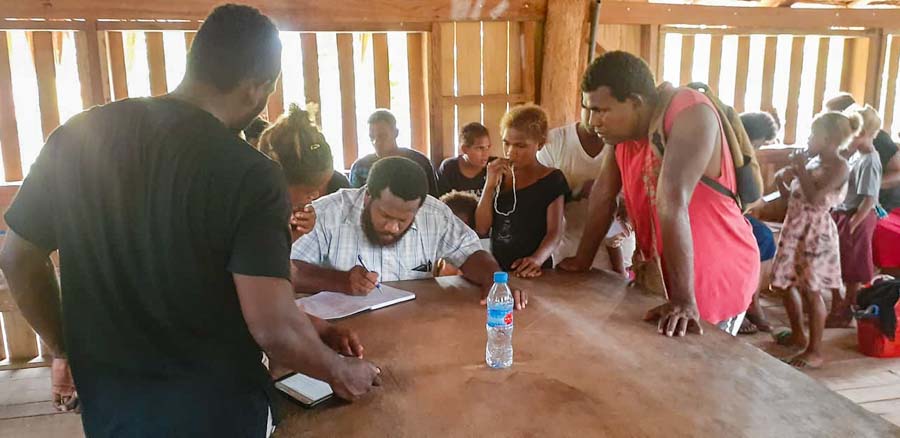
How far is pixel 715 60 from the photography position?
18.5ft

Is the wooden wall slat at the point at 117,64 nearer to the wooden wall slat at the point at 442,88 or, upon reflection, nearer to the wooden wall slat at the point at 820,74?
the wooden wall slat at the point at 442,88

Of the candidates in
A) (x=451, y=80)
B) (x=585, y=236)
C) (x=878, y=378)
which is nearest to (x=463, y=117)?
(x=451, y=80)

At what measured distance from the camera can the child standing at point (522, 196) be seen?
2.87 meters

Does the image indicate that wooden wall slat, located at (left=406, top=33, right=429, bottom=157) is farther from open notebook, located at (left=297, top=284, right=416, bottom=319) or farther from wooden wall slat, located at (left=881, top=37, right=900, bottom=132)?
wooden wall slat, located at (left=881, top=37, right=900, bottom=132)

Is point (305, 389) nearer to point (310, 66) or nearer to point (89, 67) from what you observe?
point (310, 66)

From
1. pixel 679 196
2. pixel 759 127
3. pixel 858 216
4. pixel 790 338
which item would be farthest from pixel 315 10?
pixel 858 216

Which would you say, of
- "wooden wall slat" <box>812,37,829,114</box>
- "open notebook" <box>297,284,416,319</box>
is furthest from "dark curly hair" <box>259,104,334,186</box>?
"wooden wall slat" <box>812,37,829,114</box>

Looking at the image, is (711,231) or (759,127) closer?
(711,231)

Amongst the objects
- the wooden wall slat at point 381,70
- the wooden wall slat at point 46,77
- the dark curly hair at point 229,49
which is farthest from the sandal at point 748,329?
the wooden wall slat at point 46,77

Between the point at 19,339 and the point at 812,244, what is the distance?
5416 millimetres

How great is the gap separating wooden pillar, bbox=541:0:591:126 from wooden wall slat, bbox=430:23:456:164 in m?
0.71

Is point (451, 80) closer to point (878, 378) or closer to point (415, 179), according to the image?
point (415, 179)

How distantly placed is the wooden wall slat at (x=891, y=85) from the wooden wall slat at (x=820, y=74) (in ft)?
2.49

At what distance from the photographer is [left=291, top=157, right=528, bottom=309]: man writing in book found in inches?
88.4
